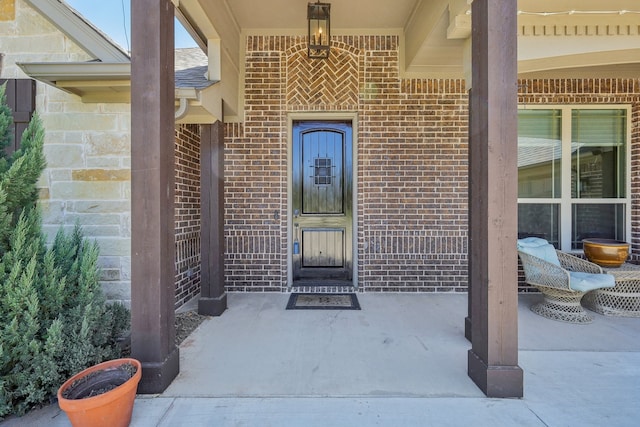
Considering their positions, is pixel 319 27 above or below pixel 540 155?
above

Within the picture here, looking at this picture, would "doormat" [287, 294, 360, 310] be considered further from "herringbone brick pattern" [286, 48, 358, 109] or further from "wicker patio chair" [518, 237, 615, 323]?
"herringbone brick pattern" [286, 48, 358, 109]

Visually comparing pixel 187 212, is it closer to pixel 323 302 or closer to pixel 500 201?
pixel 323 302

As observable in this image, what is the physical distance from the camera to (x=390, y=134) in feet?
14.0

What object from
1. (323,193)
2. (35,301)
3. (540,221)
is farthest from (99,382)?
(540,221)

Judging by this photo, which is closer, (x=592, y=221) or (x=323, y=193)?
(x=592, y=221)

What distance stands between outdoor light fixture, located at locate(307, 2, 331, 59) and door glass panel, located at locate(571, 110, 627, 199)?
3.52 meters

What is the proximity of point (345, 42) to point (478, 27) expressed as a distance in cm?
247

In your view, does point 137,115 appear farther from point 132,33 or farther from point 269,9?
point 269,9

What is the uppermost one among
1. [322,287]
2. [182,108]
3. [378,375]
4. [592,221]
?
[182,108]

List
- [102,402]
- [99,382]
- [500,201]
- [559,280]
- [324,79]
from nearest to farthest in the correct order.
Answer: [102,402]
[99,382]
[500,201]
[559,280]
[324,79]

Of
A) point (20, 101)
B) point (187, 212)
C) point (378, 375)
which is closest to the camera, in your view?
point (378, 375)

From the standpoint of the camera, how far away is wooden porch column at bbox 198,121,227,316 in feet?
11.5

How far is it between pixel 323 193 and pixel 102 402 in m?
3.32

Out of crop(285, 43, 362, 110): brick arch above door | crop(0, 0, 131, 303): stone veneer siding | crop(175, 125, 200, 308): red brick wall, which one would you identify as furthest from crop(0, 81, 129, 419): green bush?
crop(285, 43, 362, 110): brick arch above door
